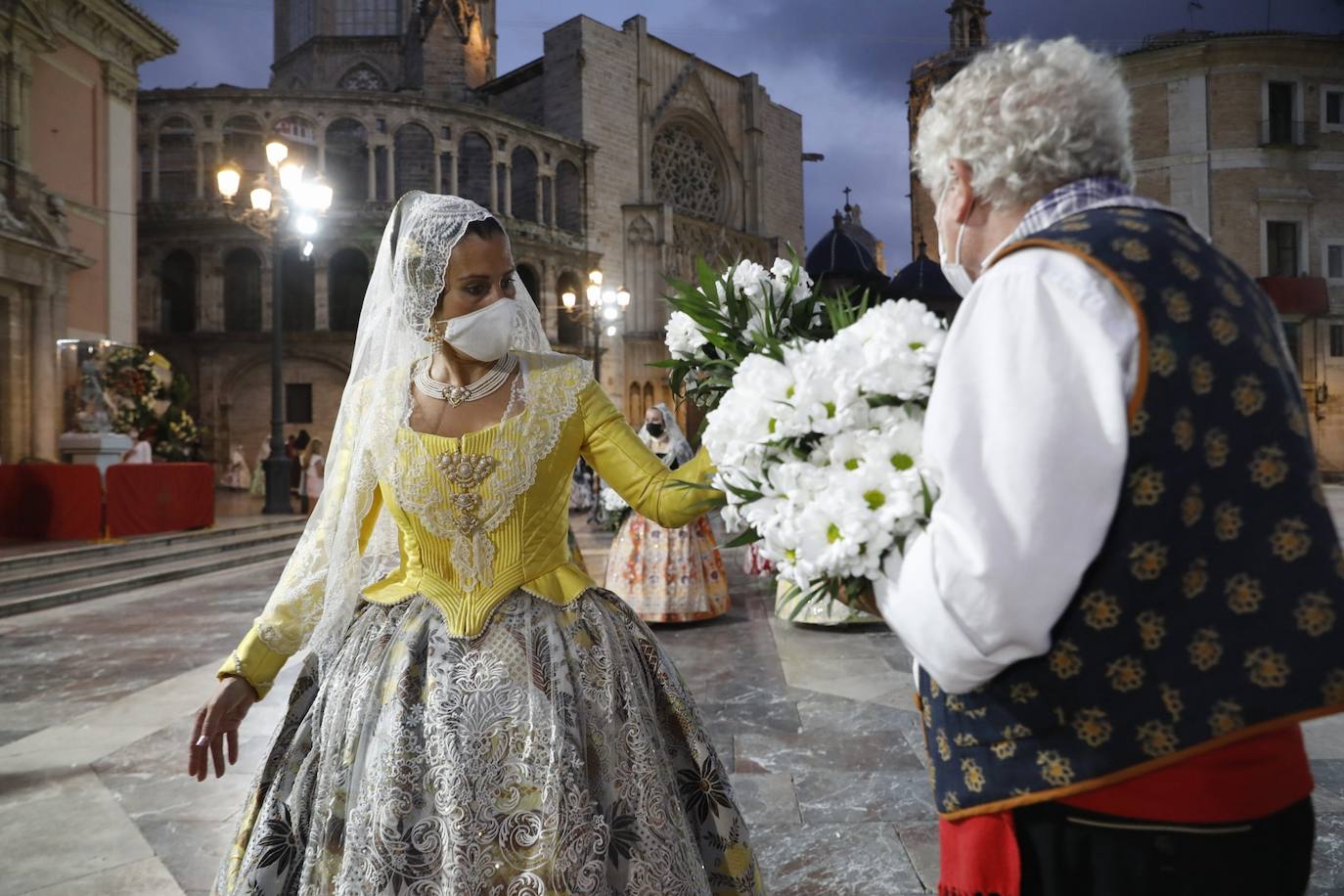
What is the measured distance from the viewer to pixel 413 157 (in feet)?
87.2

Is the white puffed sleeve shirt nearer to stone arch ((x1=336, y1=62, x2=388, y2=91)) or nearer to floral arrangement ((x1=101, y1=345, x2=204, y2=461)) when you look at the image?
floral arrangement ((x1=101, y1=345, x2=204, y2=461))

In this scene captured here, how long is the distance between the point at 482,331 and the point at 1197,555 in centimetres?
147

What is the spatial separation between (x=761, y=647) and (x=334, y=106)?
79.3 feet

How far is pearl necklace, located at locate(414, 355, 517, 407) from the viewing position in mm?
2098

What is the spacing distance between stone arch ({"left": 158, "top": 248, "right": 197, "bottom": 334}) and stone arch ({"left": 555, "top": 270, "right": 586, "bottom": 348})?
1021 cm

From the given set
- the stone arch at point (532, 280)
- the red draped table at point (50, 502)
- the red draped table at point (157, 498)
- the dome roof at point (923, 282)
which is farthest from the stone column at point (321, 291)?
the dome roof at point (923, 282)

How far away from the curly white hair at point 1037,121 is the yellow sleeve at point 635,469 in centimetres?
77

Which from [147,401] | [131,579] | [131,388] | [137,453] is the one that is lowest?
[131,579]

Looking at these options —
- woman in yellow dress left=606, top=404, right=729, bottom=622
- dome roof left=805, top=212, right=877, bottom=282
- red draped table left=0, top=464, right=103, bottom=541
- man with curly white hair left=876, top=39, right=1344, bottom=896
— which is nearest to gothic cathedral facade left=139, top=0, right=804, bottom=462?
red draped table left=0, top=464, right=103, bottom=541

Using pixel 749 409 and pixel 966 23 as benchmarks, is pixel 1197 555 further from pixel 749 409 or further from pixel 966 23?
pixel 966 23

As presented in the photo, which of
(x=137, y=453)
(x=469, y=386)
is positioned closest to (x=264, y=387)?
(x=137, y=453)

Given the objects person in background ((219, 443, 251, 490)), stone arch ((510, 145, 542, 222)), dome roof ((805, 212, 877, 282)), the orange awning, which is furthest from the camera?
stone arch ((510, 145, 542, 222))

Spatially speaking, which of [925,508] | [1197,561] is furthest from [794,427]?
[1197,561]

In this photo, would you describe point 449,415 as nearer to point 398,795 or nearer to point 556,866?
point 398,795
